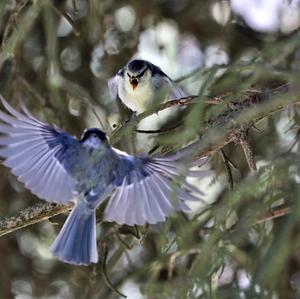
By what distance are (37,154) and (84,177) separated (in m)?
0.15

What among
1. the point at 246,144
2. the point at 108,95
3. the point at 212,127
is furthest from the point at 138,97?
the point at 212,127

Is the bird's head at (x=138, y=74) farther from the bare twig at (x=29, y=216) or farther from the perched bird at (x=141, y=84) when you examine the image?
the bare twig at (x=29, y=216)

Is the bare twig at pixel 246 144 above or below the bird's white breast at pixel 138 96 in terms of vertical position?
above

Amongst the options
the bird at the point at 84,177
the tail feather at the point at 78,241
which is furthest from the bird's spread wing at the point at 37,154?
the tail feather at the point at 78,241

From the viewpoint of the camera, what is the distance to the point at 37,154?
85.5 inches

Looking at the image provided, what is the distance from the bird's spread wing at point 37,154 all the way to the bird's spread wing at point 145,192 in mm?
137

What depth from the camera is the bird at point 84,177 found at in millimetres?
2020

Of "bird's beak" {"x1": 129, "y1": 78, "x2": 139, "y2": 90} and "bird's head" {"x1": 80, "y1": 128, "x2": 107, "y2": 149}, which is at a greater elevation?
"bird's head" {"x1": 80, "y1": 128, "x2": 107, "y2": 149}

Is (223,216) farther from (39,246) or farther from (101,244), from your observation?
(39,246)

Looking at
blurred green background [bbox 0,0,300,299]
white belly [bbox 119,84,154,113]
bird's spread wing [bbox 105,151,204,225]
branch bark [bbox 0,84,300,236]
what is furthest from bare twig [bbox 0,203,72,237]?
white belly [bbox 119,84,154,113]

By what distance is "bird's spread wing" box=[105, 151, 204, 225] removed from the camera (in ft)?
6.51

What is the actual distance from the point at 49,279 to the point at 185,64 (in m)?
1.01

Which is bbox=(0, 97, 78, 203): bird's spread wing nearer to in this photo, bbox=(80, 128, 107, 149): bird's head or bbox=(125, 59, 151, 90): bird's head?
bbox=(80, 128, 107, 149): bird's head

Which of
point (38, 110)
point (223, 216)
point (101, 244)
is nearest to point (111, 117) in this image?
point (38, 110)
